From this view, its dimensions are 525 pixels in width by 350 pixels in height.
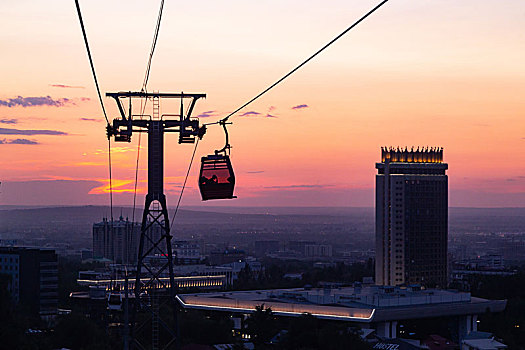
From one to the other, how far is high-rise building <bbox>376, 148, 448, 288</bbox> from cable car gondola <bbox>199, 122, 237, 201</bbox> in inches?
3897

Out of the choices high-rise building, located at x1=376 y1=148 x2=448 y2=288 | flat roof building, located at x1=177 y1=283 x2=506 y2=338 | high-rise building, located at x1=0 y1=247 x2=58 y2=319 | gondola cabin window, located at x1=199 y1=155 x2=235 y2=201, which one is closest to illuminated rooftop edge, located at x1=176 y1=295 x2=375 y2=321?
flat roof building, located at x1=177 y1=283 x2=506 y2=338

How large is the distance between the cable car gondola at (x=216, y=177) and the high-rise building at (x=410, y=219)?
9898cm

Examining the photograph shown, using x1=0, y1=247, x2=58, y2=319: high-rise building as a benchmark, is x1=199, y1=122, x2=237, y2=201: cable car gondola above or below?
above

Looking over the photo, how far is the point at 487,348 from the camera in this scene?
161 feet

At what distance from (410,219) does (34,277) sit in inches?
1842

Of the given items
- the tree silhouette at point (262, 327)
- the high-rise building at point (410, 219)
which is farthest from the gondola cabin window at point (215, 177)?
the high-rise building at point (410, 219)

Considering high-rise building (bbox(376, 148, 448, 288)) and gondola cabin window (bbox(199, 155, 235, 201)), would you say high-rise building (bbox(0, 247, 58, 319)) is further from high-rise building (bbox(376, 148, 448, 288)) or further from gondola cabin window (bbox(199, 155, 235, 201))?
gondola cabin window (bbox(199, 155, 235, 201))

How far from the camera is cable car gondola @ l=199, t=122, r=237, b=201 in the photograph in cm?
2100

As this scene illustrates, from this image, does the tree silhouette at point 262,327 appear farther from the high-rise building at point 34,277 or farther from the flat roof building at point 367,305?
the high-rise building at point 34,277

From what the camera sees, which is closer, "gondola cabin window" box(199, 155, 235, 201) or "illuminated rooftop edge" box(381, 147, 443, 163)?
"gondola cabin window" box(199, 155, 235, 201)

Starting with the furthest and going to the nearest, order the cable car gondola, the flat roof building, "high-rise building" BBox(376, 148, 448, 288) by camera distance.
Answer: "high-rise building" BBox(376, 148, 448, 288)
the flat roof building
the cable car gondola

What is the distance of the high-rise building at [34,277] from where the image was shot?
303 feet

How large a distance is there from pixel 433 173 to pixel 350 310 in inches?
2629

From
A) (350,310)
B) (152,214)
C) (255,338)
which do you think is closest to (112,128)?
(152,214)
